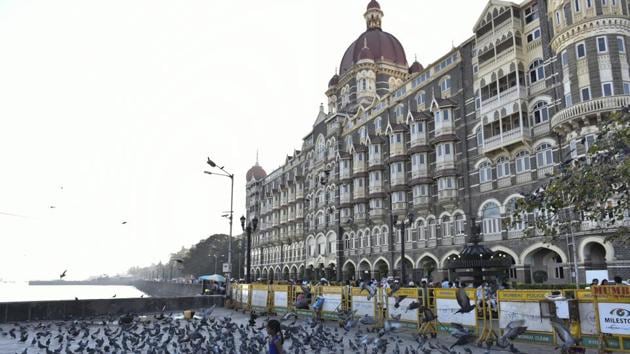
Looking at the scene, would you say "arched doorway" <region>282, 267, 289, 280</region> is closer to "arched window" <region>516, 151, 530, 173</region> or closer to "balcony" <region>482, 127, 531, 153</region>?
"balcony" <region>482, 127, 531, 153</region>

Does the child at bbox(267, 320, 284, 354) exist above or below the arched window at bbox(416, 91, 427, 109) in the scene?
below

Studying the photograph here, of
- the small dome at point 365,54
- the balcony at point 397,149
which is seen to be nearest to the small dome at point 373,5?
the small dome at point 365,54

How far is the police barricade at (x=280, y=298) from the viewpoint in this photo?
23.8 meters

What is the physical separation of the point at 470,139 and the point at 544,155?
6859mm

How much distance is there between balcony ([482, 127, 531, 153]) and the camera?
103ft

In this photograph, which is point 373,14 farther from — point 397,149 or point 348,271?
point 348,271

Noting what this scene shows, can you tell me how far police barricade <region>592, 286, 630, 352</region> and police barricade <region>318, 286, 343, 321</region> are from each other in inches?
416

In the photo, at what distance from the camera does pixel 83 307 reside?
23.1 metres

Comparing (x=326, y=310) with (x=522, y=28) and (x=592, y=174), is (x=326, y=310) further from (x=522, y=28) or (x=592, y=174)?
(x=522, y=28)

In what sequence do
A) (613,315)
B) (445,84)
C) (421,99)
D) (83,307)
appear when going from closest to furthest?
(613,315)
(83,307)
(445,84)
(421,99)

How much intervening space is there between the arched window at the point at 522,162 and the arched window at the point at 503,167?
839 millimetres

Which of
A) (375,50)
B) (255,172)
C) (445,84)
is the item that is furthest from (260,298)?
(255,172)

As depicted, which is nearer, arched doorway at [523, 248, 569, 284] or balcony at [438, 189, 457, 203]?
arched doorway at [523, 248, 569, 284]

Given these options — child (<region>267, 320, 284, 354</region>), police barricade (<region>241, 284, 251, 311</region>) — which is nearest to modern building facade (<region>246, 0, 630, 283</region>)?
child (<region>267, 320, 284, 354</region>)
